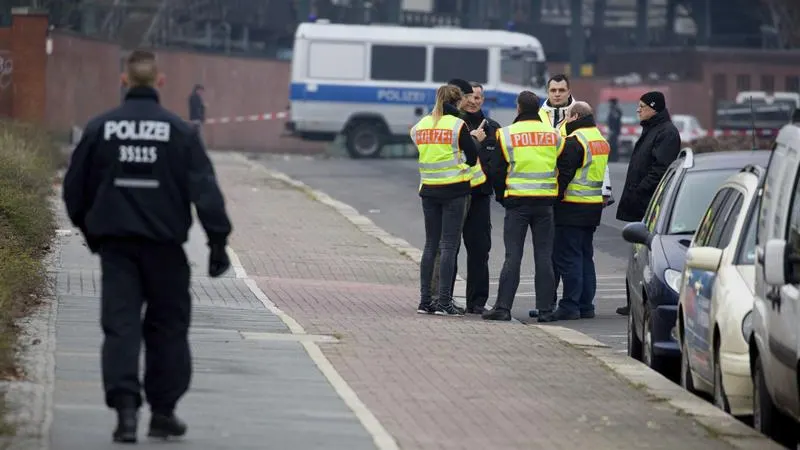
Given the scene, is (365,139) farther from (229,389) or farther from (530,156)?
(229,389)

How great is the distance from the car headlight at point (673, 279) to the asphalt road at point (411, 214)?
1.56m

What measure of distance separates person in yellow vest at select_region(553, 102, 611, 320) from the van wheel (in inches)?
1163

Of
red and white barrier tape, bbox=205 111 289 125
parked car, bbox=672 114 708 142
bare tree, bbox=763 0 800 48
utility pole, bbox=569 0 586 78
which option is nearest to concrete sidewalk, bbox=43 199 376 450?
parked car, bbox=672 114 708 142

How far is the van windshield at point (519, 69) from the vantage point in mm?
44438

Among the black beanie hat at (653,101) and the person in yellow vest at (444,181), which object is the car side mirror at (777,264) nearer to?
the person in yellow vest at (444,181)

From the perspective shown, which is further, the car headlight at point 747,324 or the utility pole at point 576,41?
the utility pole at point 576,41

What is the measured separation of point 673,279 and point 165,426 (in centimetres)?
486

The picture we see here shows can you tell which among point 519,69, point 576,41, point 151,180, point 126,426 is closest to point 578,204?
point 151,180

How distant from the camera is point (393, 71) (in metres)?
44.6

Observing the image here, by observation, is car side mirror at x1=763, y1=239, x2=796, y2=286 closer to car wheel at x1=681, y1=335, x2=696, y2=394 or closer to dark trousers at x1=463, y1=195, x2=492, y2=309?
car wheel at x1=681, y1=335, x2=696, y2=394

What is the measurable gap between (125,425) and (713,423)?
2.99 meters

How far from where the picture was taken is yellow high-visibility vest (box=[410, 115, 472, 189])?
14625 millimetres

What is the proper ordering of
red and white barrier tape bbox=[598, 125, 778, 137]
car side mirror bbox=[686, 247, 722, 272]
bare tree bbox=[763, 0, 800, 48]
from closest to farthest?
car side mirror bbox=[686, 247, 722, 272] → red and white barrier tape bbox=[598, 125, 778, 137] → bare tree bbox=[763, 0, 800, 48]

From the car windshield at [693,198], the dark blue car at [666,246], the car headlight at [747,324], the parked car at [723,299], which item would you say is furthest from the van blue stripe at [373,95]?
the car headlight at [747,324]
